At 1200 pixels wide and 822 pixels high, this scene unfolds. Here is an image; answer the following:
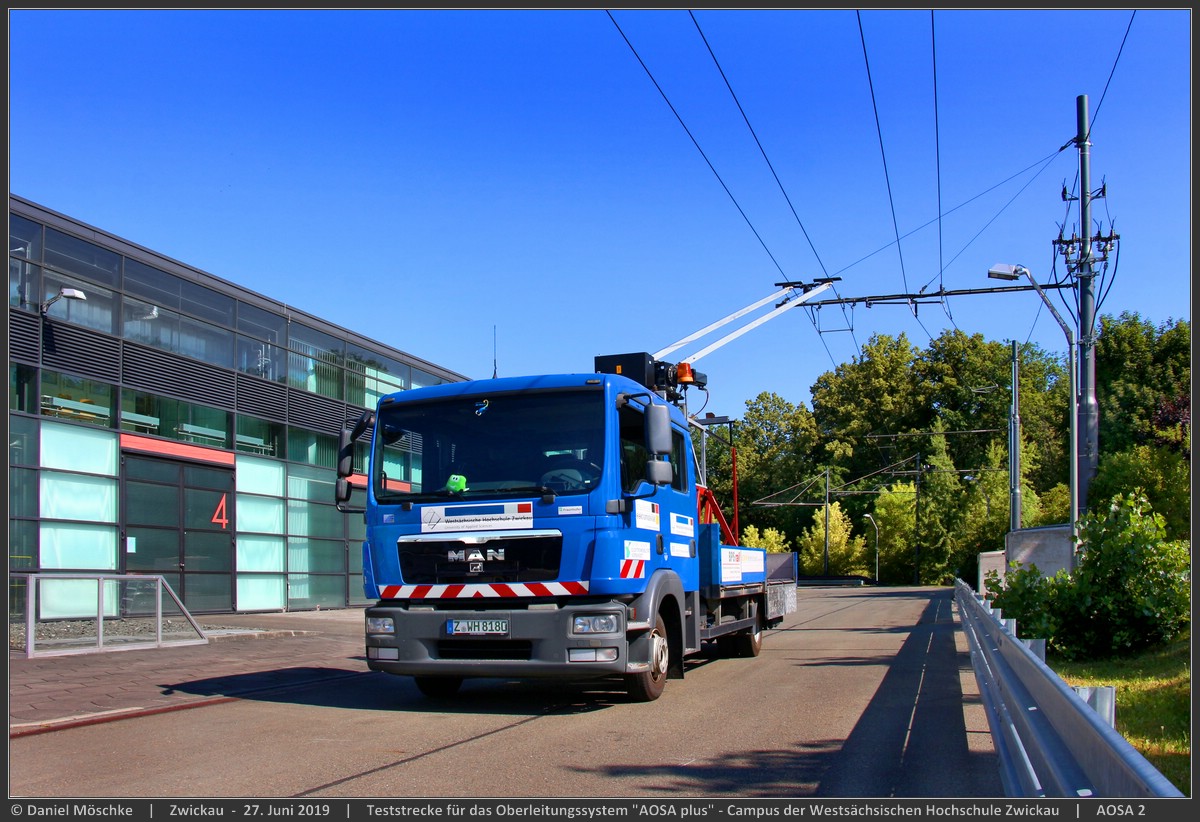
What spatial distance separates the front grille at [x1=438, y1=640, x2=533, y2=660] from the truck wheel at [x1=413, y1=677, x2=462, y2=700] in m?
1.45

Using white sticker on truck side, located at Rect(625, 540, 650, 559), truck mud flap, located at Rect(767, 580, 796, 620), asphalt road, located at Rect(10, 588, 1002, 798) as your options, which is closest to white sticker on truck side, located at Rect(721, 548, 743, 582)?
asphalt road, located at Rect(10, 588, 1002, 798)

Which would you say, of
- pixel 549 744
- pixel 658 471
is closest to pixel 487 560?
pixel 658 471

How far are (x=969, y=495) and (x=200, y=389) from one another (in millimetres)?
57364

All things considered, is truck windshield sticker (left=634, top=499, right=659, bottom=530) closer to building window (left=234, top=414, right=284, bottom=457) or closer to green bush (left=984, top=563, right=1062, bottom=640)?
green bush (left=984, top=563, right=1062, bottom=640)

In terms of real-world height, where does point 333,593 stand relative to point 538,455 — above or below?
below

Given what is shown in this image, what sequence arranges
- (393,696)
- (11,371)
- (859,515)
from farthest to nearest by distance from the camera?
(859,515)
(11,371)
(393,696)

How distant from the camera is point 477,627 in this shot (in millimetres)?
9320

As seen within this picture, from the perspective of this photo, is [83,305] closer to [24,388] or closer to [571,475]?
[24,388]

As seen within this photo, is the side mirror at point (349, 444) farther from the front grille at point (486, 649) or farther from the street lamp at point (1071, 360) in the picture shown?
the street lamp at point (1071, 360)

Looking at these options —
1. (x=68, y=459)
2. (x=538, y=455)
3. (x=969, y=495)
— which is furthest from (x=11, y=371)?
(x=969, y=495)

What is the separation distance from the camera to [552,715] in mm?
9328

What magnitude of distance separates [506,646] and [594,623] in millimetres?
855

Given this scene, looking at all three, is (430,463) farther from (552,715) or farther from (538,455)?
(552,715)

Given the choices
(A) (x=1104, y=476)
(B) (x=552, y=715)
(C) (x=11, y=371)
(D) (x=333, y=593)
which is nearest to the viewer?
(B) (x=552, y=715)
